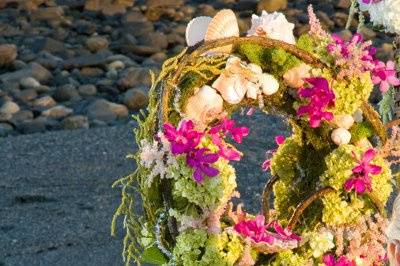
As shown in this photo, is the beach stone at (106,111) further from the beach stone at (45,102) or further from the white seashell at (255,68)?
the white seashell at (255,68)

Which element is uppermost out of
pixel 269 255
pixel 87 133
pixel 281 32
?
pixel 281 32

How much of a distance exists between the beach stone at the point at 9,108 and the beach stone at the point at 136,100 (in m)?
1.00

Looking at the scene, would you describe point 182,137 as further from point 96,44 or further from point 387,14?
point 96,44

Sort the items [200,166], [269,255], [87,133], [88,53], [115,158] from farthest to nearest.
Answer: [88,53] < [87,133] < [115,158] < [269,255] < [200,166]

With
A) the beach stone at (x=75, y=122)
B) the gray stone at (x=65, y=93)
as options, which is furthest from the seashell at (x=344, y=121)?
the gray stone at (x=65, y=93)

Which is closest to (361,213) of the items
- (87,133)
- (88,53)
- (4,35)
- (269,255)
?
(269,255)

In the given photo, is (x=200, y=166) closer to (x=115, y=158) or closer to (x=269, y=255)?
(x=269, y=255)

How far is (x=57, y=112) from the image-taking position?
31.4 feet

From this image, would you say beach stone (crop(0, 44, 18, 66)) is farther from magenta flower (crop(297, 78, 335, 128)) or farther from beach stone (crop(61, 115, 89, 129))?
magenta flower (crop(297, 78, 335, 128))

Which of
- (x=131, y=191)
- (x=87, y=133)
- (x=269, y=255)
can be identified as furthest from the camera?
(x=87, y=133)

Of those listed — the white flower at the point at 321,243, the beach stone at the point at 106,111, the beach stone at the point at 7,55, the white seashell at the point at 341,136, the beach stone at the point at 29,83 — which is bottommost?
the beach stone at the point at 7,55

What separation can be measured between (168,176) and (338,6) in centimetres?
1045

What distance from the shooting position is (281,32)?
12.6 ft

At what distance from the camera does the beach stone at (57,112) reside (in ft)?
31.3
